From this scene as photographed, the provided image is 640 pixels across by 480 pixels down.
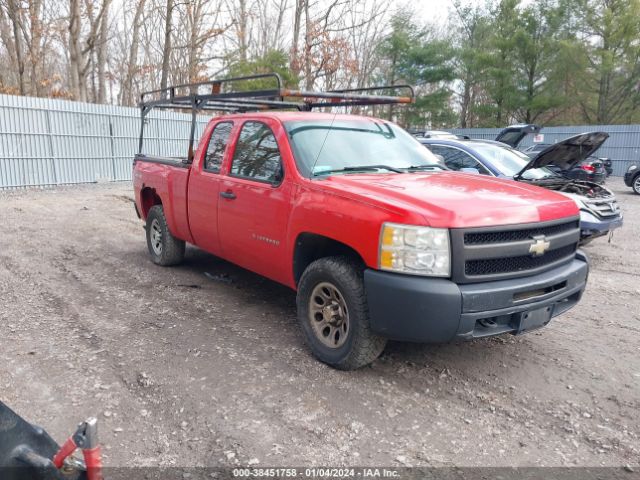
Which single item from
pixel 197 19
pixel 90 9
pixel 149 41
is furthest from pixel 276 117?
A: pixel 149 41

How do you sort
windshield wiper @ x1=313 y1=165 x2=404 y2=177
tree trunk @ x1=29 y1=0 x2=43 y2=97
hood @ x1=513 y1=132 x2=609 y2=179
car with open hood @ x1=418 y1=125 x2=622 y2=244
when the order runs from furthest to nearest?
tree trunk @ x1=29 y1=0 x2=43 y2=97, hood @ x1=513 y1=132 x2=609 y2=179, car with open hood @ x1=418 y1=125 x2=622 y2=244, windshield wiper @ x1=313 y1=165 x2=404 y2=177

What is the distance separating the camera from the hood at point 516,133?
43.4 ft

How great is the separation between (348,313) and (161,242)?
3.66 m

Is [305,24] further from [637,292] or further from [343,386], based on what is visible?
[343,386]

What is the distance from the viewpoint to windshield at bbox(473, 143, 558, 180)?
8.12 meters

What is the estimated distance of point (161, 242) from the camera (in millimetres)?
6402

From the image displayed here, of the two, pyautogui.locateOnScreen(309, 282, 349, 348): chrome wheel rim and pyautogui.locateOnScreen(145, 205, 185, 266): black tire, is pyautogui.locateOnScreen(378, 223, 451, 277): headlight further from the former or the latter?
pyautogui.locateOnScreen(145, 205, 185, 266): black tire

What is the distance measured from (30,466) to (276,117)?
11.1ft

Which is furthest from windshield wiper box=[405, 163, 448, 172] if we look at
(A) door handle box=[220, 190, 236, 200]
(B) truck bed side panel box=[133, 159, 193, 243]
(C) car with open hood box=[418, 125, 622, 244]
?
(B) truck bed side panel box=[133, 159, 193, 243]

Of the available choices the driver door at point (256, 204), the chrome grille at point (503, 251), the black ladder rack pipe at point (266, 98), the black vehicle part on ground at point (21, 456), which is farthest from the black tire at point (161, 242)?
the black vehicle part on ground at point (21, 456)

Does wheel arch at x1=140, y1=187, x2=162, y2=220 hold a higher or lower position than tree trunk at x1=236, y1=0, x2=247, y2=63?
lower

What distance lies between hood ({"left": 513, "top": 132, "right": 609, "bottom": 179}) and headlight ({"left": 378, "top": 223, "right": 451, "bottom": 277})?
4708 millimetres

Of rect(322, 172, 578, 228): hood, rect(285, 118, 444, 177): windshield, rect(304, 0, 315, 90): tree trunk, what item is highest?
rect(304, 0, 315, 90): tree trunk

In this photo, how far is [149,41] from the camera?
37.5m
